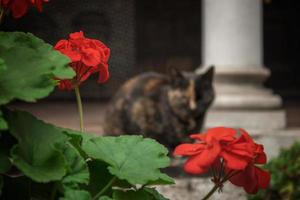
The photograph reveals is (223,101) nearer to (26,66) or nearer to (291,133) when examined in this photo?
(291,133)

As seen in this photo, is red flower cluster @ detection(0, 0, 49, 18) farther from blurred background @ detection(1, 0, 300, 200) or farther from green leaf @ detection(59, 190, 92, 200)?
blurred background @ detection(1, 0, 300, 200)

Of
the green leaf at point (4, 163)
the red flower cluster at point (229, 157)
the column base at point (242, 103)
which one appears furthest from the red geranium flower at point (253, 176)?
the column base at point (242, 103)

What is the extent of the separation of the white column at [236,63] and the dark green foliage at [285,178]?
2749 millimetres

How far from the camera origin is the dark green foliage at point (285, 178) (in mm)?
3084

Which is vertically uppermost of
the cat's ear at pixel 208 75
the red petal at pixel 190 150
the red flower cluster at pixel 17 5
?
the red flower cluster at pixel 17 5

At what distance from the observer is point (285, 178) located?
10.2 ft

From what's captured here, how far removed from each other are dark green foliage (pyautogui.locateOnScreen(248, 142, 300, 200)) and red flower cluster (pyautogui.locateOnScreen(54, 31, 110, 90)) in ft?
6.62

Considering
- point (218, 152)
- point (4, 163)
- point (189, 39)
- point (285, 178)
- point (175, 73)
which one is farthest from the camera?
point (189, 39)

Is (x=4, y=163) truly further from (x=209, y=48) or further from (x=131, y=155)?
(x=209, y=48)

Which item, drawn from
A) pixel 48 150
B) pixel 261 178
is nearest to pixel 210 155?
pixel 261 178

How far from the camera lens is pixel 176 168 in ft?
12.5

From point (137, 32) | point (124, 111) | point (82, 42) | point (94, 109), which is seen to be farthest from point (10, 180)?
point (137, 32)

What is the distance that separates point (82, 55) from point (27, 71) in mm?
262

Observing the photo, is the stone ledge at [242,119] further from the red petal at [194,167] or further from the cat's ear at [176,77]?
the red petal at [194,167]
